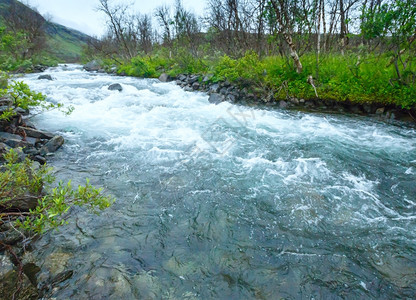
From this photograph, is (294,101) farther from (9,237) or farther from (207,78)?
(9,237)

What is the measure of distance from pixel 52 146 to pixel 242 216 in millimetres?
5764

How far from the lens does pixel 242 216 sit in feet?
13.1

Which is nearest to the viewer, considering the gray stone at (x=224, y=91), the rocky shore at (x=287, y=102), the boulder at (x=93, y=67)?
the rocky shore at (x=287, y=102)

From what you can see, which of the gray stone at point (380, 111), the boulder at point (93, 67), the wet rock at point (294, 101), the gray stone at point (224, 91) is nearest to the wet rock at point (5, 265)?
the wet rock at point (294, 101)

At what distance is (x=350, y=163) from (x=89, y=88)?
14853mm

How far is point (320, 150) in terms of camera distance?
6309 millimetres

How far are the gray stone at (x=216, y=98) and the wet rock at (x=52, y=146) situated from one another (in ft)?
23.3

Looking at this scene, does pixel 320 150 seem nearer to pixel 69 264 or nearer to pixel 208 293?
pixel 208 293

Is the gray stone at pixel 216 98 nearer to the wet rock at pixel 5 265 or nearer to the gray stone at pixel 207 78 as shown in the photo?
the gray stone at pixel 207 78

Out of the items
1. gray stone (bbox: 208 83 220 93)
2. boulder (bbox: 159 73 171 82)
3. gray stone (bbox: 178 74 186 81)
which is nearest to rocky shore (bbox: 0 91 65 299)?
gray stone (bbox: 208 83 220 93)

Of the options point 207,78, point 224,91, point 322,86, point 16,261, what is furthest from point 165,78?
point 16,261

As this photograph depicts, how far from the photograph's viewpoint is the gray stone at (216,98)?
11386 millimetres

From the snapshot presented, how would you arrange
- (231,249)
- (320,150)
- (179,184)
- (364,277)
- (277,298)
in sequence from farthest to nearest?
(320,150) < (179,184) < (231,249) < (364,277) < (277,298)

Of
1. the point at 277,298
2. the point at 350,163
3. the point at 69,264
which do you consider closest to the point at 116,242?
the point at 69,264
